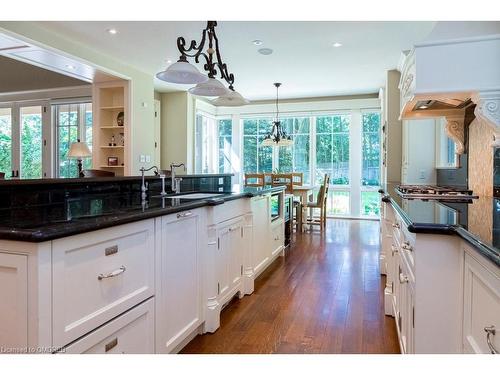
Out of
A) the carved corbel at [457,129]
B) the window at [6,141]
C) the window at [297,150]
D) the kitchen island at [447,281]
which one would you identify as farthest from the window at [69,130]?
the kitchen island at [447,281]

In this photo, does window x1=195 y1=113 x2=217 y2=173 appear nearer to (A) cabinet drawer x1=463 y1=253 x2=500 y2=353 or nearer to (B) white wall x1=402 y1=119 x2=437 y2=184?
(B) white wall x1=402 y1=119 x2=437 y2=184

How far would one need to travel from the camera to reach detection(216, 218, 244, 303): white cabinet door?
98.3 inches

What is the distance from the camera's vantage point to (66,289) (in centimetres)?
118

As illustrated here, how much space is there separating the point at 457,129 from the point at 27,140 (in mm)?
7610

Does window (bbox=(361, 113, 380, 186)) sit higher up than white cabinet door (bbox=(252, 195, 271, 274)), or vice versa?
window (bbox=(361, 113, 380, 186))

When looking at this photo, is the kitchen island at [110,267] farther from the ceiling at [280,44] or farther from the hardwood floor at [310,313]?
the ceiling at [280,44]

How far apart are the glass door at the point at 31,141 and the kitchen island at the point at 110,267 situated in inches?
217

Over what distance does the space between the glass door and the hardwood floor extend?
5688 mm

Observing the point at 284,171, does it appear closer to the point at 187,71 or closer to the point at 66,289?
the point at 187,71

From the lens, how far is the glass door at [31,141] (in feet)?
23.2

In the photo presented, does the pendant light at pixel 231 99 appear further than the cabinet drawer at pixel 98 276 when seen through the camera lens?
Yes

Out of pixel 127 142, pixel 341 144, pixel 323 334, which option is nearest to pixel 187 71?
pixel 323 334

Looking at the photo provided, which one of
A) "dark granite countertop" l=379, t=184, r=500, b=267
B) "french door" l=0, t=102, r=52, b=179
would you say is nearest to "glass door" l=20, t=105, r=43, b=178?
"french door" l=0, t=102, r=52, b=179
